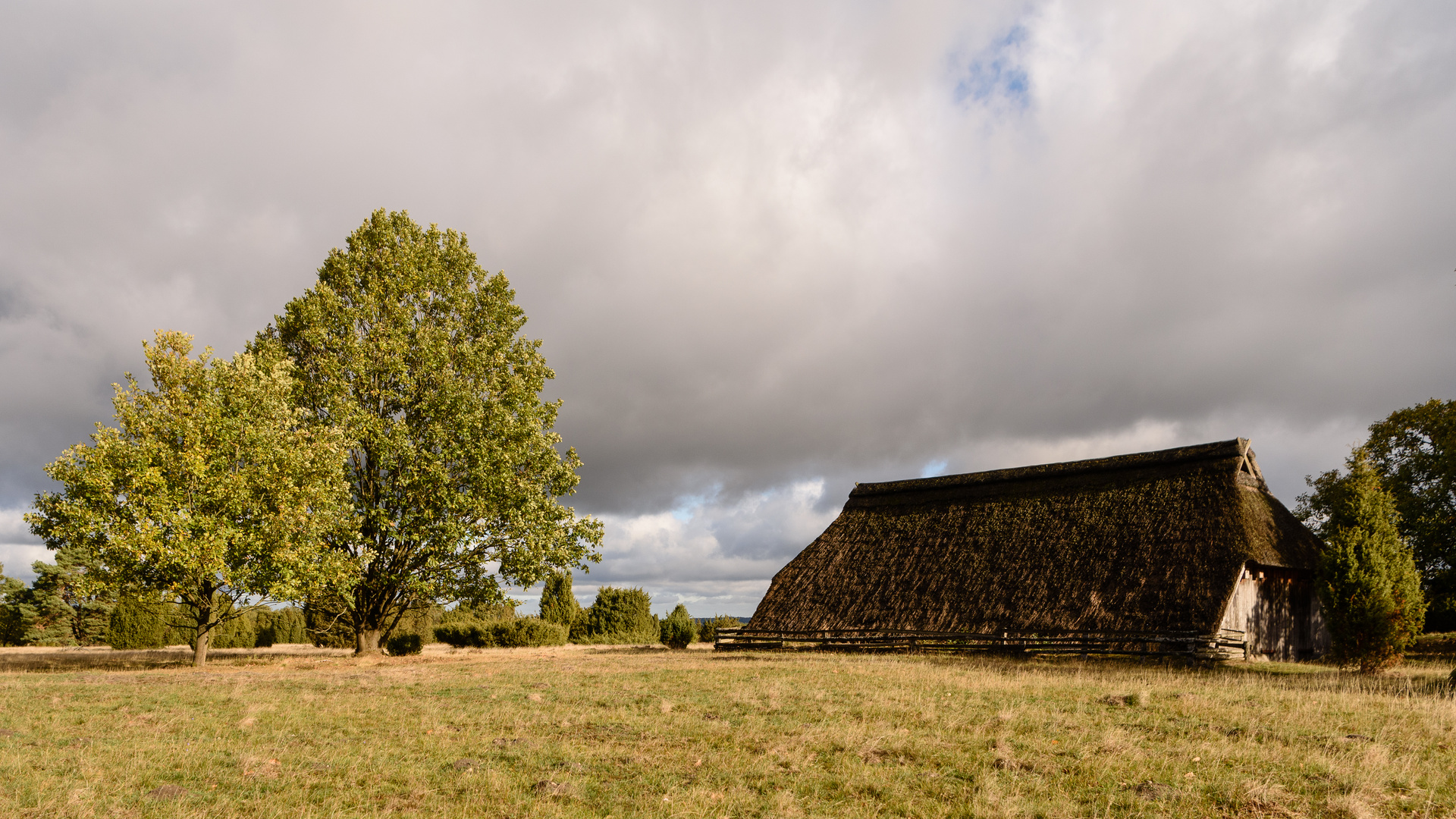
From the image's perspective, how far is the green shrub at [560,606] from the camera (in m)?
42.8

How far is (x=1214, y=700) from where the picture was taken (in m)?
14.2

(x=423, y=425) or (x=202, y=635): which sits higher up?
(x=423, y=425)

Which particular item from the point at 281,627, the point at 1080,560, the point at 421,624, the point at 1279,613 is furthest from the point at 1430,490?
the point at 281,627

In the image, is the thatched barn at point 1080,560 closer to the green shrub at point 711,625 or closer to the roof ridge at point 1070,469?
the roof ridge at point 1070,469

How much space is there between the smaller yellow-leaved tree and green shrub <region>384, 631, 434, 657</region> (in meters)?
8.67

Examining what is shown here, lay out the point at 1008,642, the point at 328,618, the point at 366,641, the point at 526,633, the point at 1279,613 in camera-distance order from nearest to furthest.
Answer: the point at 1279,613, the point at 1008,642, the point at 366,641, the point at 328,618, the point at 526,633

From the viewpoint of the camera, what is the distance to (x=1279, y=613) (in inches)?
1080

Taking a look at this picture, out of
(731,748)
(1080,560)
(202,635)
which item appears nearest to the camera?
(731,748)

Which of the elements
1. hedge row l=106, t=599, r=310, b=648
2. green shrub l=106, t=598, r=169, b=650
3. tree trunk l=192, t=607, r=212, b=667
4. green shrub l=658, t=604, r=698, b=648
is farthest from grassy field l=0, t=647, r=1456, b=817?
green shrub l=106, t=598, r=169, b=650

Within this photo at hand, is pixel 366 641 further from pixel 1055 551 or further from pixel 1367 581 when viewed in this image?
pixel 1367 581

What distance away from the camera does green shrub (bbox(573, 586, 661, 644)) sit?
4338 cm

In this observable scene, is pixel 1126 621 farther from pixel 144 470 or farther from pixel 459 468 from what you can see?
pixel 144 470

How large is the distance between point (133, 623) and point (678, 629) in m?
24.2

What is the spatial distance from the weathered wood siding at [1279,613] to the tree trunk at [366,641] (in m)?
28.8
